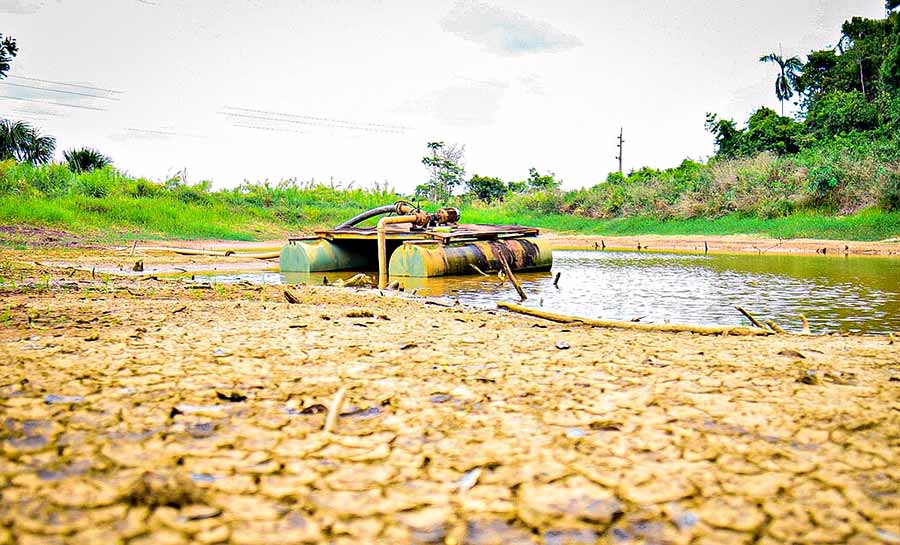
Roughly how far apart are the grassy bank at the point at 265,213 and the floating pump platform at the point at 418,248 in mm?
8901

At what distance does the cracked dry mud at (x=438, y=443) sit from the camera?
160 cm

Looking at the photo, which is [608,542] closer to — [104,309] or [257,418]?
[257,418]

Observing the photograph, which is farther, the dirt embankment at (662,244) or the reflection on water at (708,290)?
the dirt embankment at (662,244)

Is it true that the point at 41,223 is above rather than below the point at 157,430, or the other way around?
above

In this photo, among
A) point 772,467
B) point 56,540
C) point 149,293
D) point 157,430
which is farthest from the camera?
point 149,293

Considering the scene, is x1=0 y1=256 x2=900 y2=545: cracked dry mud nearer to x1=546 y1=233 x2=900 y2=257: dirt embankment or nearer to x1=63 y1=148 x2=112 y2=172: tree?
x1=546 y1=233 x2=900 y2=257: dirt embankment

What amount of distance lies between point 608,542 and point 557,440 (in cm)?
65

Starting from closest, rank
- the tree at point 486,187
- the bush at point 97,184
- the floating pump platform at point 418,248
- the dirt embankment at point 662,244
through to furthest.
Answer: the floating pump platform at point 418,248 → the dirt embankment at point 662,244 → the bush at point 97,184 → the tree at point 486,187

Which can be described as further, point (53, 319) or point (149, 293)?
point (149, 293)

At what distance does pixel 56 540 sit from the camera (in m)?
1.45

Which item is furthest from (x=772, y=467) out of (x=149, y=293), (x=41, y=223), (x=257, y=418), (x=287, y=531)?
(x=41, y=223)

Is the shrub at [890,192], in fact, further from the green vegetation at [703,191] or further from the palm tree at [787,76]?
the palm tree at [787,76]

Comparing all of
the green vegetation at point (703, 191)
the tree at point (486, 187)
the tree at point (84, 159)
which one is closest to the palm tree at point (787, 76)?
the green vegetation at point (703, 191)

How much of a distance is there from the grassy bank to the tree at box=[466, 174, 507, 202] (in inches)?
425
